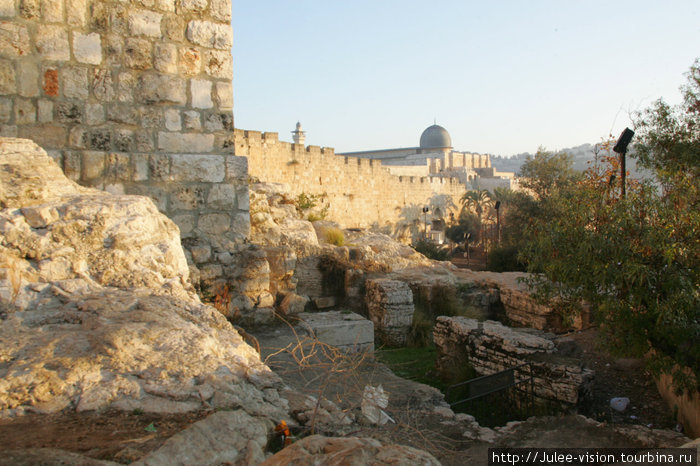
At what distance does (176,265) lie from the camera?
291 cm

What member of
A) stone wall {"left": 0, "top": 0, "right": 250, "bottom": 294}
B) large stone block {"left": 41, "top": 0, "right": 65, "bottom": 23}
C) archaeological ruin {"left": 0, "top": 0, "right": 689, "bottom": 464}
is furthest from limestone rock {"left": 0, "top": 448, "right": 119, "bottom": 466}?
large stone block {"left": 41, "top": 0, "right": 65, "bottom": 23}

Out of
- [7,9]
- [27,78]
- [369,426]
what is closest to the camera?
[369,426]

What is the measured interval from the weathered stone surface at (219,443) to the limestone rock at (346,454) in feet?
0.51

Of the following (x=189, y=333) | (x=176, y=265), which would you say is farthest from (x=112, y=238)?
(x=189, y=333)

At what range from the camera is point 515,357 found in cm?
558

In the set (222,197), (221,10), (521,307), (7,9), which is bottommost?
(521,307)

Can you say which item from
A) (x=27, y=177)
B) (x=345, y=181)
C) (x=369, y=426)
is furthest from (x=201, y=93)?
(x=345, y=181)

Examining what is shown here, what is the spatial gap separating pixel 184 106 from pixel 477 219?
83.6ft

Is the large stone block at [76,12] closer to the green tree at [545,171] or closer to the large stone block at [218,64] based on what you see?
the large stone block at [218,64]

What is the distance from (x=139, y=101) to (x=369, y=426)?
10.1 feet

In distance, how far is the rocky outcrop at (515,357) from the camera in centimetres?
501

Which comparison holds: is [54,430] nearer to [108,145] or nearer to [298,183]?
[108,145]

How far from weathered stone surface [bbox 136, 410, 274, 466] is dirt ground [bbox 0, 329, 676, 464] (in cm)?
6

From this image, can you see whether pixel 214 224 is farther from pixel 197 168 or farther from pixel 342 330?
pixel 342 330
